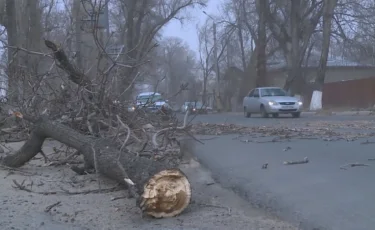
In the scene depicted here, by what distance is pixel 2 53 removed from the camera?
2428 cm

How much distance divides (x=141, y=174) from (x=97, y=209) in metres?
0.68

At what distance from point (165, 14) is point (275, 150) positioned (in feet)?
122

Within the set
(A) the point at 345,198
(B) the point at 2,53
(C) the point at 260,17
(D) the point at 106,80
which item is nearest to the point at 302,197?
(A) the point at 345,198

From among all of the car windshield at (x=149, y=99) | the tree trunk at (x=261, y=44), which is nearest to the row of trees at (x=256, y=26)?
the tree trunk at (x=261, y=44)

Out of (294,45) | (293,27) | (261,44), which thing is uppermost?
(293,27)

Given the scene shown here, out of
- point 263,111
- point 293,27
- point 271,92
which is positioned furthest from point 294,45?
point 263,111

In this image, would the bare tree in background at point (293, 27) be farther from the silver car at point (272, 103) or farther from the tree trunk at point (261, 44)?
the silver car at point (272, 103)

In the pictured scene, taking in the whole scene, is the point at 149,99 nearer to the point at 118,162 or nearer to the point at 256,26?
the point at 118,162

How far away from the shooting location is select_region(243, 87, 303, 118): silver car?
2547cm

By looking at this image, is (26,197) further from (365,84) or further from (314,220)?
(365,84)

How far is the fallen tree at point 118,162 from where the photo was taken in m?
6.02

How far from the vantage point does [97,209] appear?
6551 mm

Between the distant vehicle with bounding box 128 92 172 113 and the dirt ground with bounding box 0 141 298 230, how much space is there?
9.51ft

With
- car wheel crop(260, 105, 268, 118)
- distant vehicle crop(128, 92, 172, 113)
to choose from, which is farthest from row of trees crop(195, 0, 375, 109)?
distant vehicle crop(128, 92, 172, 113)
